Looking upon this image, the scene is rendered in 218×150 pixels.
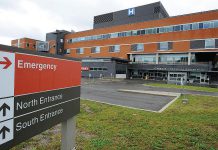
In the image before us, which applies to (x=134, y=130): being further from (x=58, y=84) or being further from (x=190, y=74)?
(x=190, y=74)

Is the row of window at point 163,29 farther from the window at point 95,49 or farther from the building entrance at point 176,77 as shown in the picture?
the building entrance at point 176,77

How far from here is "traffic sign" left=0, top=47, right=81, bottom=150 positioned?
2682mm

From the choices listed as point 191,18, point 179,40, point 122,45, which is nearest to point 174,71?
point 179,40

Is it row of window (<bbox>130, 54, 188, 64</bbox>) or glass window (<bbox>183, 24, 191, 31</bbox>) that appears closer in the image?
glass window (<bbox>183, 24, 191, 31</bbox>)

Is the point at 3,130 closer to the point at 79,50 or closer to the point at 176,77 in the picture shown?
the point at 176,77

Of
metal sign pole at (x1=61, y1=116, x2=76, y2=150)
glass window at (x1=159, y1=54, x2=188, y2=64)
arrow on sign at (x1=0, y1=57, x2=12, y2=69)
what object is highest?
glass window at (x1=159, y1=54, x2=188, y2=64)

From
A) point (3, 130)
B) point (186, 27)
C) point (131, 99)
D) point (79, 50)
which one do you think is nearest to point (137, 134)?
point (3, 130)

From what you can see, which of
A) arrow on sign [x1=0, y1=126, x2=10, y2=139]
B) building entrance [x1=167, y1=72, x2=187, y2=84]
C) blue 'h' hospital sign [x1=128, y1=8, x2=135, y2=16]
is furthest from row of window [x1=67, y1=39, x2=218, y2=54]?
arrow on sign [x1=0, y1=126, x2=10, y2=139]

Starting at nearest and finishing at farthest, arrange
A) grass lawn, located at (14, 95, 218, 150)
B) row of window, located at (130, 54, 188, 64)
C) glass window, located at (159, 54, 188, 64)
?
grass lawn, located at (14, 95, 218, 150), glass window, located at (159, 54, 188, 64), row of window, located at (130, 54, 188, 64)

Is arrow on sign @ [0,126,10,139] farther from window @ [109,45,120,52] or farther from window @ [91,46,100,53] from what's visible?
window @ [91,46,100,53]

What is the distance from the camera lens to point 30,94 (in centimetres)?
310

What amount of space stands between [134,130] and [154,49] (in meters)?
45.0

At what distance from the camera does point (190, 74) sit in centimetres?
4372

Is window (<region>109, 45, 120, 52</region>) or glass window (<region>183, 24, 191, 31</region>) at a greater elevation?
glass window (<region>183, 24, 191, 31</region>)
